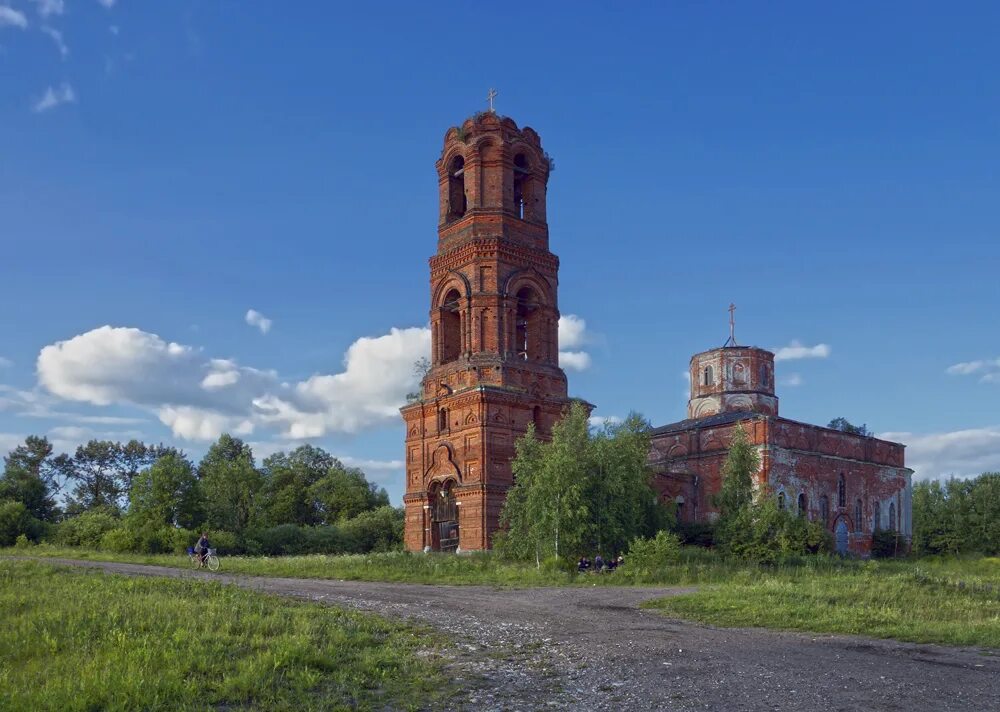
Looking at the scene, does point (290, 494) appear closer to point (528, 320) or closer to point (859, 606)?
point (528, 320)

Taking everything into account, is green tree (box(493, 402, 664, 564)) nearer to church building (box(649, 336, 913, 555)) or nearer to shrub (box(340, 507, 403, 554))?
church building (box(649, 336, 913, 555))

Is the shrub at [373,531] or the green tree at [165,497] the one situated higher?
the green tree at [165,497]

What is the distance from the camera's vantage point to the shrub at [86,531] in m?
38.2

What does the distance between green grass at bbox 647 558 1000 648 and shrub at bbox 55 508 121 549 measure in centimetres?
2570

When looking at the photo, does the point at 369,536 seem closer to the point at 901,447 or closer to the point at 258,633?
the point at 901,447

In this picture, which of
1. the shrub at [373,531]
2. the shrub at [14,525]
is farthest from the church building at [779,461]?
the shrub at [14,525]

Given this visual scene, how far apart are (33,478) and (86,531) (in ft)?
52.8

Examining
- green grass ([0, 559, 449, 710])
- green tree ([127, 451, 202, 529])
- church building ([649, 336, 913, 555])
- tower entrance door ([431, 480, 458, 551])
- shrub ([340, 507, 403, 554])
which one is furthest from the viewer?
shrub ([340, 507, 403, 554])

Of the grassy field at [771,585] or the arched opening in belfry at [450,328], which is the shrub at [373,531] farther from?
the grassy field at [771,585]

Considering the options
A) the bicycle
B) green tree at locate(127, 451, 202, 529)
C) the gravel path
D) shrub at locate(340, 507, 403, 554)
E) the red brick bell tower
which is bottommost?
shrub at locate(340, 507, 403, 554)

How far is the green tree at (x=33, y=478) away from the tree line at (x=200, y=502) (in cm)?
6

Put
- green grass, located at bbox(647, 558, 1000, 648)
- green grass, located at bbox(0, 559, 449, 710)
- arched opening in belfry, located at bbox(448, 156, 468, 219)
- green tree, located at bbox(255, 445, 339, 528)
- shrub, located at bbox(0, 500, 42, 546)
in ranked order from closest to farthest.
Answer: green grass, located at bbox(0, 559, 449, 710)
green grass, located at bbox(647, 558, 1000, 648)
arched opening in belfry, located at bbox(448, 156, 468, 219)
shrub, located at bbox(0, 500, 42, 546)
green tree, located at bbox(255, 445, 339, 528)

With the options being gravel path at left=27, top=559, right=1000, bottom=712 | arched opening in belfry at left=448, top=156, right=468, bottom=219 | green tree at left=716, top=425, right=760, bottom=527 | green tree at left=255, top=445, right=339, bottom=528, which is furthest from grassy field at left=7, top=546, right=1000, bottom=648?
green tree at left=255, top=445, right=339, bottom=528

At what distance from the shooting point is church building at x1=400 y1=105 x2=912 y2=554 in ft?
115
